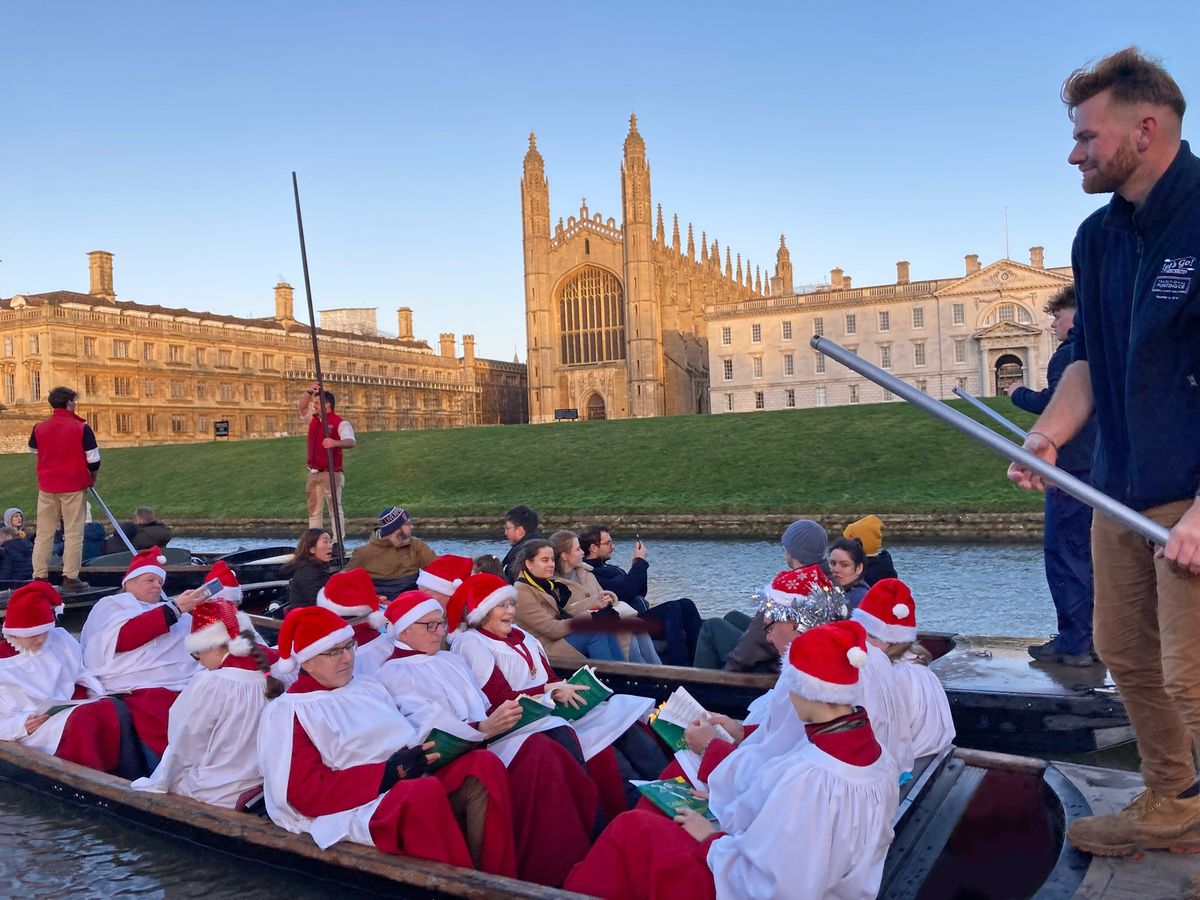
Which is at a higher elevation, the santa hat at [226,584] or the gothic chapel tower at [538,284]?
the gothic chapel tower at [538,284]

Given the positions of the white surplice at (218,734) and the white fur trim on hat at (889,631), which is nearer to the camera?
the white fur trim on hat at (889,631)

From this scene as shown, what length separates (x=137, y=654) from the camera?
619 cm

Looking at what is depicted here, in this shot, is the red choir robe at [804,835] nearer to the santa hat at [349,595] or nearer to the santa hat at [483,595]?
the santa hat at [483,595]

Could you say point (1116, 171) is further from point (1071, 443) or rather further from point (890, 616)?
point (1071, 443)

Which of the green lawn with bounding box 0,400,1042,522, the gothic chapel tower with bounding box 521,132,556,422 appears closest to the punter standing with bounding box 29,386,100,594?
the green lawn with bounding box 0,400,1042,522

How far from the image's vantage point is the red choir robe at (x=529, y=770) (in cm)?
411

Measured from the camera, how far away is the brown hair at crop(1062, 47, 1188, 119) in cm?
282

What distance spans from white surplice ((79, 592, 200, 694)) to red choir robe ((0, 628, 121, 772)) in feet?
0.34

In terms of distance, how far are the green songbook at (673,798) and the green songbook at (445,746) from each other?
2.57 ft

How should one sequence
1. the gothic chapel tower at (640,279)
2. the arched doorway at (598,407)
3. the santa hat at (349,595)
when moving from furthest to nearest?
the arched doorway at (598,407), the gothic chapel tower at (640,279), the santa hat at (349,595)

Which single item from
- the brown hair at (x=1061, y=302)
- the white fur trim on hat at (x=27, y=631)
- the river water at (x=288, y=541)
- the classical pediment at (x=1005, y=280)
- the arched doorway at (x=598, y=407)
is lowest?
the river water at (x=288, y=541)

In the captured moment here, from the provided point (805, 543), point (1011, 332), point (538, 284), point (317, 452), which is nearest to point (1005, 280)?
point (1011, 332)

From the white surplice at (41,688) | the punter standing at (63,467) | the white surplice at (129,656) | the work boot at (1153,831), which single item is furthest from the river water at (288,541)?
the punter standing at (63,467)

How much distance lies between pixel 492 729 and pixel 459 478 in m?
28.5
